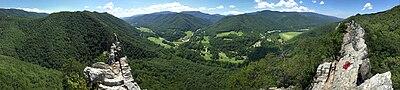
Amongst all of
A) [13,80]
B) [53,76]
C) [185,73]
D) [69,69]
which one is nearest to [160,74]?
[185,73]

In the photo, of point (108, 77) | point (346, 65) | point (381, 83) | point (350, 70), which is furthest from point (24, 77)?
point (381, 83)

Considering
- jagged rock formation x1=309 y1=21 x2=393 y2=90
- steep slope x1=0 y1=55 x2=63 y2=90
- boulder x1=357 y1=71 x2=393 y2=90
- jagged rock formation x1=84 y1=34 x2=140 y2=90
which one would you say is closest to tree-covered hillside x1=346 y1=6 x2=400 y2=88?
jagged rock formation x1=309 y1=21 x2=393 y2=90

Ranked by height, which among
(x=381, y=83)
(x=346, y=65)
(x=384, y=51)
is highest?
(x=381, y=83)

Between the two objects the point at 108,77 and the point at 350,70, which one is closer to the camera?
the point at 108,77

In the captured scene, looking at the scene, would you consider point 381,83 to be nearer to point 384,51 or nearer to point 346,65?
point 346,65

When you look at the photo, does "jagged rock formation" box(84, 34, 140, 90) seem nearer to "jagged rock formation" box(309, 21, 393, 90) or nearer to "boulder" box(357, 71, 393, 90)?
"boulder" box(357, 71, 393, 90)

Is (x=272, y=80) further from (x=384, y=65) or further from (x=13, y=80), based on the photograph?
(x=13, y=80)
